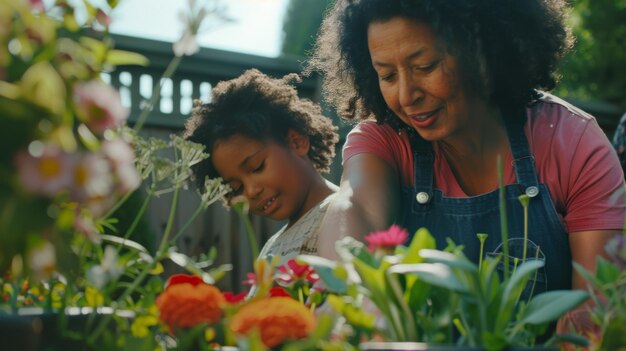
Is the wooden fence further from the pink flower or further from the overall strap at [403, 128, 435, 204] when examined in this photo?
the pink flower

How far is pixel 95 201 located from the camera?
1.76ft

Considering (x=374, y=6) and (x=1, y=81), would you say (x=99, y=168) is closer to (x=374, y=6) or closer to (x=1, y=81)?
(x=1, y=81)

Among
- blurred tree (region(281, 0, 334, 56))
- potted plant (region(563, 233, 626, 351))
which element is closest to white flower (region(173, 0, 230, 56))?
potted plant (region(563, 233, 626, 351))

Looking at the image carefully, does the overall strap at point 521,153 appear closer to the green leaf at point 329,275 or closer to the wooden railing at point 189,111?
the green leaf at point 329,275

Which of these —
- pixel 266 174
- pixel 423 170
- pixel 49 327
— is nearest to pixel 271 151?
pixel 266 174

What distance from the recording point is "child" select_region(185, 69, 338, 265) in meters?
2.45

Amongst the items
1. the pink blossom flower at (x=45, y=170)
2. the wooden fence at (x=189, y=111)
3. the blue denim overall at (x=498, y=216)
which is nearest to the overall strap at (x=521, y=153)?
the blue denim overall at (x=498, y=216)

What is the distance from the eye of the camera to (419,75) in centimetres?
164

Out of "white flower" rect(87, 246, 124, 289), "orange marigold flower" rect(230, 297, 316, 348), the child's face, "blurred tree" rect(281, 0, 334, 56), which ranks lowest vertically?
the child's face

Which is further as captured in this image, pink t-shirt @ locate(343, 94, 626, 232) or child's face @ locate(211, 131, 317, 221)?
child's face @ locate(211, 131, 317, 221)

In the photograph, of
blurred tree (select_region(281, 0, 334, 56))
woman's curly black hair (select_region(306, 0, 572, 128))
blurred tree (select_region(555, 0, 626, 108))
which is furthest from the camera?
blurred tree (select_region(281, 0, 334, 56))

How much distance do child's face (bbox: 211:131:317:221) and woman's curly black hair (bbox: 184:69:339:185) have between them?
0.06 meters

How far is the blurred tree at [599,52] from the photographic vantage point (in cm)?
1055

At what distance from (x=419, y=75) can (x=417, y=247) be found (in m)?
0.98
